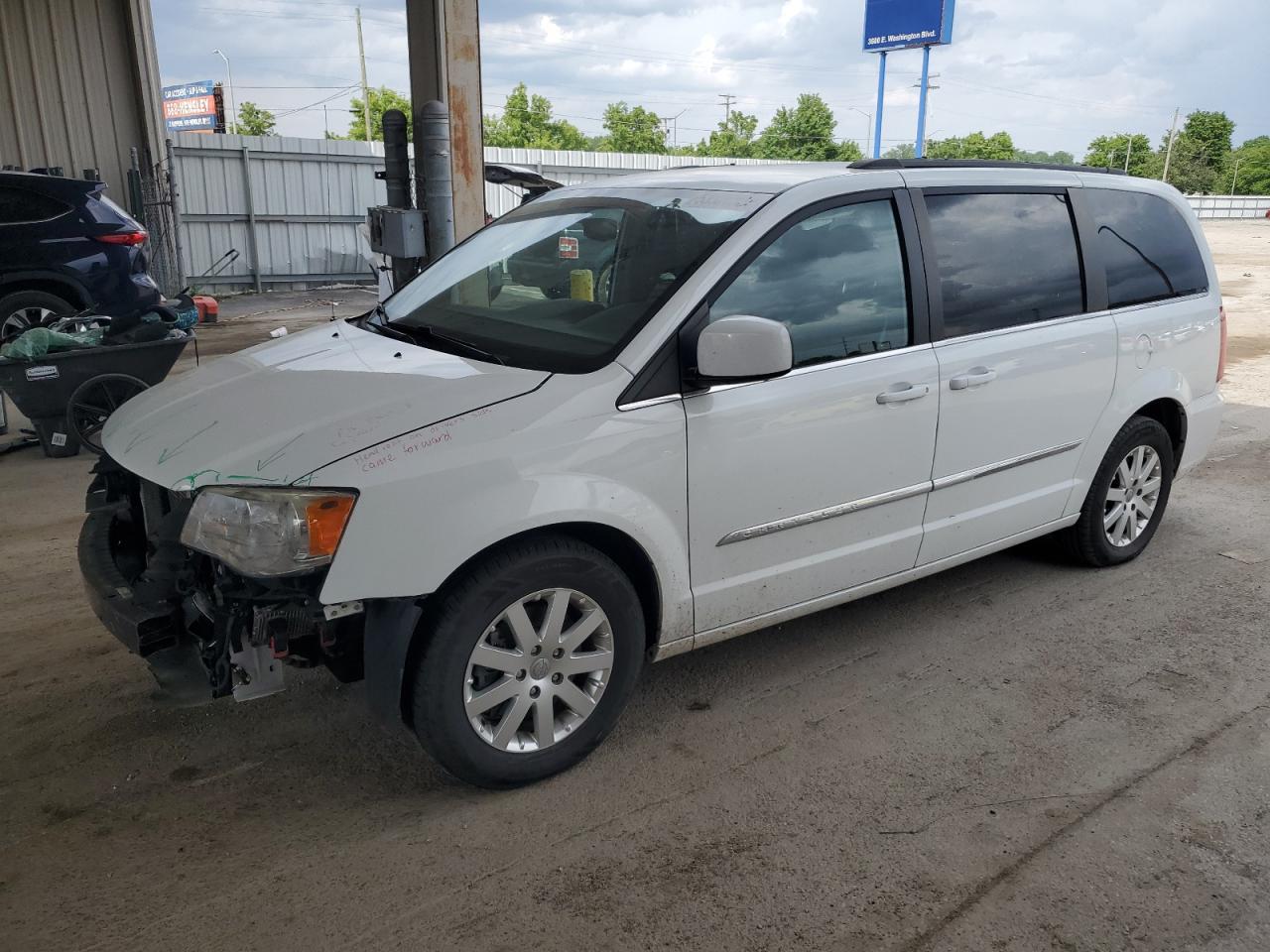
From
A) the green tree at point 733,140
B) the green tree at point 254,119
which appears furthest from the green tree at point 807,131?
the green tree at point 254,119

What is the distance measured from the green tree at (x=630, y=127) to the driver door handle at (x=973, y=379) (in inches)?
3435

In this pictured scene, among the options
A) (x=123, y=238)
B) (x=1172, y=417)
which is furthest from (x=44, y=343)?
(x=1172, y=417)

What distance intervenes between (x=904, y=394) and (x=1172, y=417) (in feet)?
6.84

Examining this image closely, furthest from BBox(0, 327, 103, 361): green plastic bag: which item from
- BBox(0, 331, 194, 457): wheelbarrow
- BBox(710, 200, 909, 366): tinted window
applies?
BBox(710, 200, 909, 366): tinted window

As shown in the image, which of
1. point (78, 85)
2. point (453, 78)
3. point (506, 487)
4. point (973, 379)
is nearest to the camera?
point (506, 487)

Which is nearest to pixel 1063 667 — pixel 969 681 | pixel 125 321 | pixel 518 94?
pixel 969 681

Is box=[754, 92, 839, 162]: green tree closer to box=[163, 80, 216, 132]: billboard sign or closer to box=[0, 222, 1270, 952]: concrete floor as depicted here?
box=[163, 80, 216, 132]: billboard sign

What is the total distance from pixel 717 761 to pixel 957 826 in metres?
0.74

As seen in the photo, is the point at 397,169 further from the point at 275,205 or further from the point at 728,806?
the point at 275,205

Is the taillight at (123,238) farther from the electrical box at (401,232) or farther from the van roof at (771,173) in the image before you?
the van roof at (771,173)

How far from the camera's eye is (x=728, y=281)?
10.6ft

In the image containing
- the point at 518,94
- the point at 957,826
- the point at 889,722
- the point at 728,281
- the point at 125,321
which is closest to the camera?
the point at 957,826

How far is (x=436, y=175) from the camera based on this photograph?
7.58m

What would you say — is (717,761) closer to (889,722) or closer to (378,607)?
(889,722)
